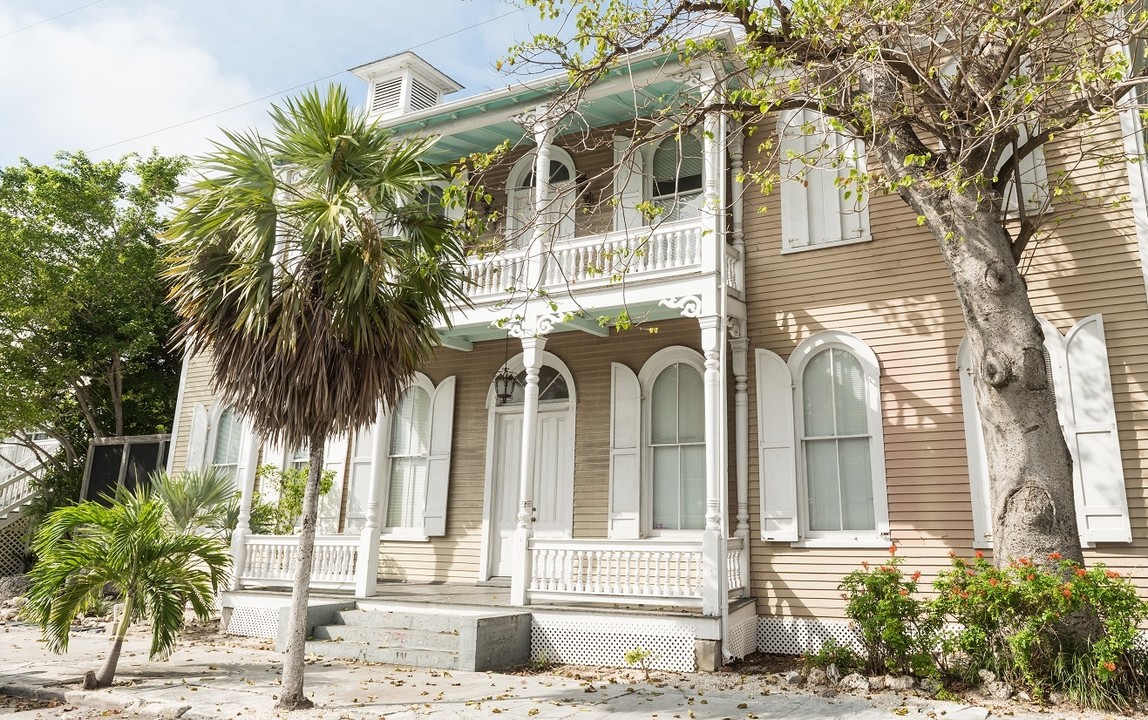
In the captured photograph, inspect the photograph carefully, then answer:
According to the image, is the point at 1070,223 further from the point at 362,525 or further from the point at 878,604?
the point at 362,525

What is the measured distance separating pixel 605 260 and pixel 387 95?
299 inches

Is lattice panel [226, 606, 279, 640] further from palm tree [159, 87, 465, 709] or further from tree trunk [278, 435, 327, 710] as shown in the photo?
palm tree [159, 87, 465, 709]

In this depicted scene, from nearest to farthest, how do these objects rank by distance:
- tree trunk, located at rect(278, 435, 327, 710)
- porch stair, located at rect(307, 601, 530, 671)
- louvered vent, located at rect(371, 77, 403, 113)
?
1. tree trunk, located at rect(278, 435, 327, 710)
2. porch stair, located at rect(307, 601, 530, 671)
3. louvered vent, located at rect(371, 77, 403, 113)

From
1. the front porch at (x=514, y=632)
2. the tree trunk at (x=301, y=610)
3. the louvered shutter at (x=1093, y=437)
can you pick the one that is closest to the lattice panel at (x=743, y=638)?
the front porch at (x=514, y=632)

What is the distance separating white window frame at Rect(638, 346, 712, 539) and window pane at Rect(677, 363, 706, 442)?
74 millimetres

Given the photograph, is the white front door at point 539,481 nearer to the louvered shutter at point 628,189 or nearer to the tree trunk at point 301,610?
the louvered shutter at point 628,189

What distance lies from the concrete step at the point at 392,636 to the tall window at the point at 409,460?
308cm

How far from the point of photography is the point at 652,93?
10.7m

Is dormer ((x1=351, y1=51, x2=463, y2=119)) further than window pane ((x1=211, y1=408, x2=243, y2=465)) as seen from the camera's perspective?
Yes

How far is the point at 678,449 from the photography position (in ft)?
→ 35.7

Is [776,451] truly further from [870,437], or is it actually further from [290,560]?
[290,560]

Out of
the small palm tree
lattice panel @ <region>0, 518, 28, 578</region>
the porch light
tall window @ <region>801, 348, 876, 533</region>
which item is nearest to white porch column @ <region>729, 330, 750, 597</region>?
tall window @ <region>801, 348, 876, 533</region>

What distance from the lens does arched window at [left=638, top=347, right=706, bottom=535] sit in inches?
418

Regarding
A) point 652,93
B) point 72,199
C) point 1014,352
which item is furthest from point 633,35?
point 72,199
